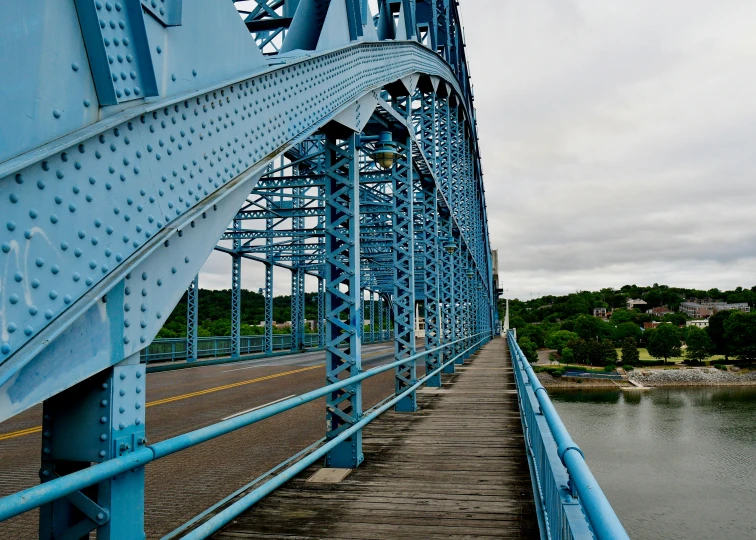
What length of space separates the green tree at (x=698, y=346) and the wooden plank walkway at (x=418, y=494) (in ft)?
480

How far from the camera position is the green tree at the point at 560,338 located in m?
156

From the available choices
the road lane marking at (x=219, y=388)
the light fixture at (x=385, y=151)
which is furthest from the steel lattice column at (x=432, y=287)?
the light fixture at (x=385, y=151)

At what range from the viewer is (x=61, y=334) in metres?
2.62

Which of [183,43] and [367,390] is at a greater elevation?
[183,43]

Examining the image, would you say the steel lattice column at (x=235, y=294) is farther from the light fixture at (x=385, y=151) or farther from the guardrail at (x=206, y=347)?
the light fixture at (x=385, y=151)

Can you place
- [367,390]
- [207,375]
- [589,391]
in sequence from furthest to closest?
[589,391] → [207,375] → [367,390]

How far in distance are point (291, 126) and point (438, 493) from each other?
3.93m

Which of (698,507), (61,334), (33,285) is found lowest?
(698,507)

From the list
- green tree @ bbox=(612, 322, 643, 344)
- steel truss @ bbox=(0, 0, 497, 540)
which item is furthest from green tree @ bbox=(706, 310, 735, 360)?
steel truss @ bbox=(0, 0, 497, 540)

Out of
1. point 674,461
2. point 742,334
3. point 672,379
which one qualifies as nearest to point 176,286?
point 674,461

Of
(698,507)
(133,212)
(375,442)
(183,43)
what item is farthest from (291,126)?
(698,507)

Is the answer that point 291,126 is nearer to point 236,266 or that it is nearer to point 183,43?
point 183,43

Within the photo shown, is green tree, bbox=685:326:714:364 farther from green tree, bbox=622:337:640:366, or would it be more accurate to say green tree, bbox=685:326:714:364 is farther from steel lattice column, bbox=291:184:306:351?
steel lattice column, bbox=291:184:306:351

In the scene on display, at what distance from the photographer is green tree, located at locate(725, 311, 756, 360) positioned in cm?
13075
